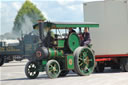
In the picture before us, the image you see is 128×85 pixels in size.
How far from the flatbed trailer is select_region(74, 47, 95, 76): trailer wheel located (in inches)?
45.6

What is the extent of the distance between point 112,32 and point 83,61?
2.42 meters

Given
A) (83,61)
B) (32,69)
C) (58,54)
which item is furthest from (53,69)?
(83,61)

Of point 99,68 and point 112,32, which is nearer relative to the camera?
point 112,32

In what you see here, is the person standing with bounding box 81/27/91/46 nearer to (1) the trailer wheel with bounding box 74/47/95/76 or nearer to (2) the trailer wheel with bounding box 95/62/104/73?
(1) the trailer wheel with bounding box 74/47/95/76

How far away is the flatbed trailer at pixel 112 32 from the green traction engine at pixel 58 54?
1590 mm

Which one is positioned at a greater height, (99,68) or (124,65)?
(124,65)

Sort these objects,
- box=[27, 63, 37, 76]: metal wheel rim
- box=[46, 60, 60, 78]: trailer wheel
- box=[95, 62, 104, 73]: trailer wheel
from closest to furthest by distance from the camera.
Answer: box=[46, 60, 60, 78]: trailer wheel, box=[27, 63, 37, 76]: metal wheel rim, box=[95, 62, 104, 73]: trailer wheel

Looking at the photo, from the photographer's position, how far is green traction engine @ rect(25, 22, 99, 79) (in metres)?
15.0

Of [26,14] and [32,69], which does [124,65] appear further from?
[26,14]

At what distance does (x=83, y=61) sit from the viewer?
15688 mm

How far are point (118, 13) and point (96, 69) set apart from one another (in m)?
2.56

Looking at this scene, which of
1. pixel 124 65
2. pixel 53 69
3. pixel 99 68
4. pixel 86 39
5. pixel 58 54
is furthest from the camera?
pixel 99 68

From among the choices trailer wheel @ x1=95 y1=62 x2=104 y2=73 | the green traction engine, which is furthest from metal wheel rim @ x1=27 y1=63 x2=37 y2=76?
trailer wheel @ x1=95 y1=62 x2=104 y2=73

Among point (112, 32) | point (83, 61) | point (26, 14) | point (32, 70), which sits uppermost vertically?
point (26, 14)
